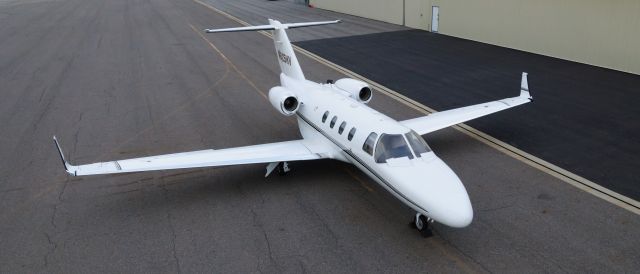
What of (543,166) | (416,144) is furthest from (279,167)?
(543,166)

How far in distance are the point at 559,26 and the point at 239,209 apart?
22.1 meters

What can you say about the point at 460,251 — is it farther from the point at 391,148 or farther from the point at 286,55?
the point at 286,55

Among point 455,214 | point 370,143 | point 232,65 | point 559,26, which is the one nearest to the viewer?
point 455,214

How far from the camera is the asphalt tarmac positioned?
10.8 metres

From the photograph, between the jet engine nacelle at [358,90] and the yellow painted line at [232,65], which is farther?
the yellow painted line at [232,65]

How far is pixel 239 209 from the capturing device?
13.1 m

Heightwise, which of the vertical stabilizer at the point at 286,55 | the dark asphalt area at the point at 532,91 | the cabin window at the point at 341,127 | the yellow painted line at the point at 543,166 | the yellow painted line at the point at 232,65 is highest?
the vertical stabilizer at the point at 286,55

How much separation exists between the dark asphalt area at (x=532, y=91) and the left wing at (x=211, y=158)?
736 centimetres

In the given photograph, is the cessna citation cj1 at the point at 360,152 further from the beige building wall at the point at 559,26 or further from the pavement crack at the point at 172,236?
the beige building wall at the point at 559,26

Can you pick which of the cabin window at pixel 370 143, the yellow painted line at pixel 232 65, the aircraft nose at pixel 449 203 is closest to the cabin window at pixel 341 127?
the cabin window at pixel 370 143

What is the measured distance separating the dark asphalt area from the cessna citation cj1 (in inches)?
79.3

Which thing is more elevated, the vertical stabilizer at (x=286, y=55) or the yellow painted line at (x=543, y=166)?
the vertical stabilizer at (x=286, y=55)

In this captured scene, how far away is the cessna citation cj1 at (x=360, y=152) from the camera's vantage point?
1070 centimetres

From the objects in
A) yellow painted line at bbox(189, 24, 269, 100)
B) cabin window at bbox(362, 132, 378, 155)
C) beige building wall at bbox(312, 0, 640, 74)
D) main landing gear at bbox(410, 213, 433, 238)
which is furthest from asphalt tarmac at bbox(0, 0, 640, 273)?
beige building wall at bbox(312, 0, 640, 74)
